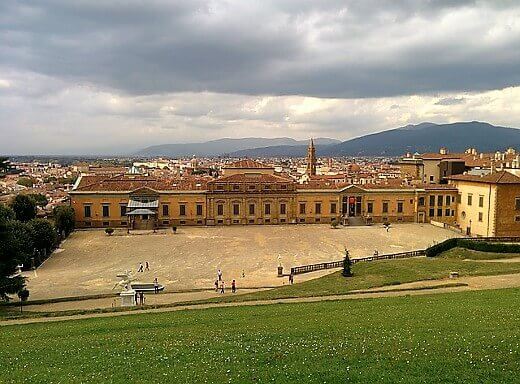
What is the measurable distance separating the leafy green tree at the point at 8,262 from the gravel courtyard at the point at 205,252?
3.88 metres

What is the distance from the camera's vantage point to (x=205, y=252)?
136 feet

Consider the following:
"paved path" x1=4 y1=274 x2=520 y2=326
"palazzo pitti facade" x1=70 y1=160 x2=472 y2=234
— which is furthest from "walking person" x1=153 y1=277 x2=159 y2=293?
"palazzo pitti facade" x1=70 y1=160 x2=472 y2=234

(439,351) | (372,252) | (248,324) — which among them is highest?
(439,351)

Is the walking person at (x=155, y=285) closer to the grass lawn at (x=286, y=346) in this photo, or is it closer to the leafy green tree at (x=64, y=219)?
the grass lawn at (x=286, y=346)

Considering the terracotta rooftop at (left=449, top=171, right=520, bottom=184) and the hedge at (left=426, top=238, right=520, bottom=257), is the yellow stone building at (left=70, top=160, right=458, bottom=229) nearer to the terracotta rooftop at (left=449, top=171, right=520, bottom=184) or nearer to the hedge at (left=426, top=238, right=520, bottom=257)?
the terracotta rooftop at (left=449, top=171, right=520, bottom=184)

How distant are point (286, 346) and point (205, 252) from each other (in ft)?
99.9

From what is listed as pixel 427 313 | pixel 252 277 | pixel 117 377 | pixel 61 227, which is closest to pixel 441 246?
pixel 252 277

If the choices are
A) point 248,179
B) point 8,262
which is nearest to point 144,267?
point 8,262

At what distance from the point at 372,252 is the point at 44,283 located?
25338mm

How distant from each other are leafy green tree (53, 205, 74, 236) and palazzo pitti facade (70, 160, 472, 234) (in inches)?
144

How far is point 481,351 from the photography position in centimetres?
1027

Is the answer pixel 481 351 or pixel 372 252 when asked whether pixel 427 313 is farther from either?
pixel 372 252

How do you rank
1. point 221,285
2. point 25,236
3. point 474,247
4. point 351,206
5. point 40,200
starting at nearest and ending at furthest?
point 221,285 < point 25,236 < point 474,247 < point 351,206 < point 40,200

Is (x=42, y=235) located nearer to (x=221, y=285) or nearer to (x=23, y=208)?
(x=23, y=208)
